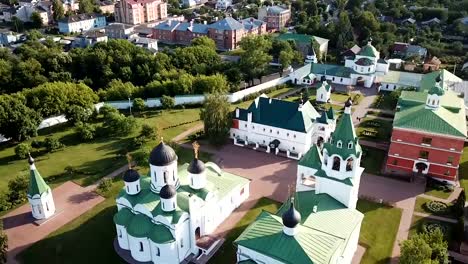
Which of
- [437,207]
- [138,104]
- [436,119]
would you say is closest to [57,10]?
[138,104]

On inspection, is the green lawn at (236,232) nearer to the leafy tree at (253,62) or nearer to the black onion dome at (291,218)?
the black onion dome at (291,218)

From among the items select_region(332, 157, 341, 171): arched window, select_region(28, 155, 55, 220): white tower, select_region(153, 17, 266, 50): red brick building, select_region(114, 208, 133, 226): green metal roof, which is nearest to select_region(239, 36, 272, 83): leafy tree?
select_region(153, 17, 266, 50): red brick building

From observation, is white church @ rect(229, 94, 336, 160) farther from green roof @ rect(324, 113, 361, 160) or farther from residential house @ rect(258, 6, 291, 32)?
residential house @ rect(258, 6, 291, 32)

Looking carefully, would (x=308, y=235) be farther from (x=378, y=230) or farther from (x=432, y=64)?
(x=432, y=64)

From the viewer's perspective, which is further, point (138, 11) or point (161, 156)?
point (138, 11)

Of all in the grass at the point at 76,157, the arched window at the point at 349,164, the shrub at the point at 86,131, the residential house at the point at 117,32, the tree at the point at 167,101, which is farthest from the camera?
the residential house at the point at 117,32

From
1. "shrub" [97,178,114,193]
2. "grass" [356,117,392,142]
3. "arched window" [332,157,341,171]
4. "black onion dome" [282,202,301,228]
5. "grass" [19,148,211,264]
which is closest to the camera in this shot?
"black onion dome" [282,202,301,228]

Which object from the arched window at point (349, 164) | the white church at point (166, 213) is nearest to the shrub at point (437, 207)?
the arched window at point (349, 164)
